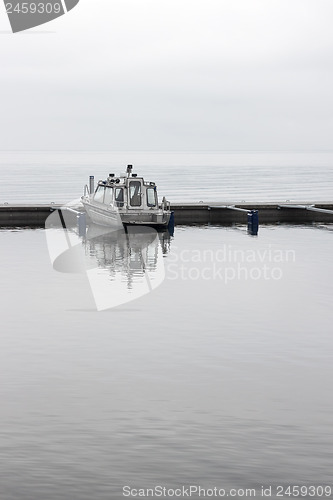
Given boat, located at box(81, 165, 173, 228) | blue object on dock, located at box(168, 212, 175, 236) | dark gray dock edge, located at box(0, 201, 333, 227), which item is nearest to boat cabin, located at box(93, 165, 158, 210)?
boat, located at box(81, 165, 173, 228)

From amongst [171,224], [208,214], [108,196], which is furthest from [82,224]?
[208,214]

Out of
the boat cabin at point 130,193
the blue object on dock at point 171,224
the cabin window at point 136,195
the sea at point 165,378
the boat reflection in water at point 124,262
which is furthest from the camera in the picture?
the blue object on dock at point 171,224

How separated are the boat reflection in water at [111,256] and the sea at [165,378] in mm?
180

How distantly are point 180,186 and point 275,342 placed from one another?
390ft

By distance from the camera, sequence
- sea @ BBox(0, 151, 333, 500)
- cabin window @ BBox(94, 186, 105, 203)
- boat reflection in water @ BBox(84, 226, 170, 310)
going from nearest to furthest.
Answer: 1. sea @ BBox(0, 151, 333, 500)
2. boat reflection in water @ BBox(84, 226, 170, 310)
3. cabin window @ BBox(94, 186, 105, 203)

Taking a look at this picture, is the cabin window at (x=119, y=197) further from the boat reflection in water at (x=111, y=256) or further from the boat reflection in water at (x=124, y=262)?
the boat reflection in water at (x=124, y=262)

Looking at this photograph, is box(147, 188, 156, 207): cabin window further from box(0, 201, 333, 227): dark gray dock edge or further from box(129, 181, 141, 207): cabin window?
box(0, 201, 333, 227): dark gray dock edge

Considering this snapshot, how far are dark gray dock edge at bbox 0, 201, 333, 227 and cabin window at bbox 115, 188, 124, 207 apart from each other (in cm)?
757

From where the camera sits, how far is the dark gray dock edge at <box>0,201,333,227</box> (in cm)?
5634

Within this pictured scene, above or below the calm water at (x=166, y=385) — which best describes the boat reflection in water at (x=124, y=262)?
below

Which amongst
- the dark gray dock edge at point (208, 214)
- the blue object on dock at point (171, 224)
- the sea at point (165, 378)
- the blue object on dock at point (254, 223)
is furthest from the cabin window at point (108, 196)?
the sea at point (165, 378)

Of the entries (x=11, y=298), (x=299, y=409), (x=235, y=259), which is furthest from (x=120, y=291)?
(x=299, y=409)

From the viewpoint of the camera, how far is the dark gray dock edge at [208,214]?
56344mm

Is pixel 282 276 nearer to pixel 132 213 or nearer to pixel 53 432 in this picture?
pixel 132 213
